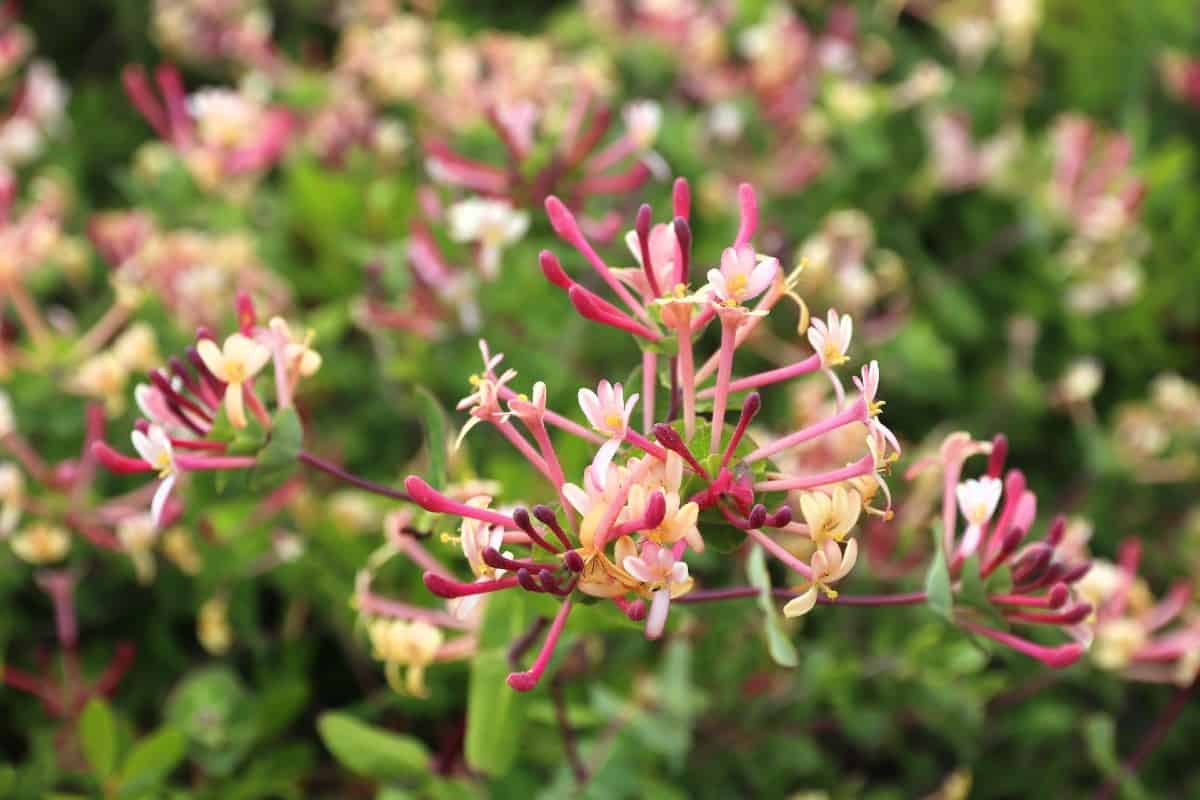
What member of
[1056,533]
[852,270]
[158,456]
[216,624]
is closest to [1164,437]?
[852,270]

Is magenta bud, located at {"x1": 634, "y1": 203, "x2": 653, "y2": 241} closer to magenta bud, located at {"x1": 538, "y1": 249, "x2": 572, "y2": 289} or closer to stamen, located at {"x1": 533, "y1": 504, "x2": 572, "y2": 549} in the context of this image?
magenta bud, located at {"x1": 538, "y1": 249, "x2": 572, "y2": 289}

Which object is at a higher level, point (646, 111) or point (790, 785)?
point (646, 111)

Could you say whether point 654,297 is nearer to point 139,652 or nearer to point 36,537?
point 36,537

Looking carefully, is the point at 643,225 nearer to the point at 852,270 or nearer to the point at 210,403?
the point at 210,403

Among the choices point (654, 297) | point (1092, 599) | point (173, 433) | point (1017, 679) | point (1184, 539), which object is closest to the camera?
point (654, 297)

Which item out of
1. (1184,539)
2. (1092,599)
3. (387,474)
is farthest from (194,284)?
(1184,539)

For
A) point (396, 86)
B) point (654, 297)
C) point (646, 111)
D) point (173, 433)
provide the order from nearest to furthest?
point (654, 297), point (173, 433), point (646, 111), point (396, 86)

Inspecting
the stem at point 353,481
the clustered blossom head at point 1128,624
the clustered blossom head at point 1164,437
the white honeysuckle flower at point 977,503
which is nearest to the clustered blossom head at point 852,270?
the clustered blossom head at point 1164,437
